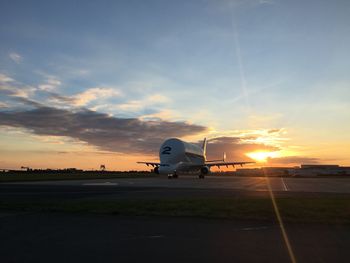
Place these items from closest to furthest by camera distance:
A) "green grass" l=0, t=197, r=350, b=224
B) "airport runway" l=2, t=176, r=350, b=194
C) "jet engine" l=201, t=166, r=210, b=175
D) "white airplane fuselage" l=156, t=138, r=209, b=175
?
"green grass" l=0, t=197, r=350, b=224, "airport runway" l=2, t=176, r=350, b=194, "white airplane fuselage" l=156, t=138, r=209, b=175, "jet engine" l=201, t=166, r=210, b=175

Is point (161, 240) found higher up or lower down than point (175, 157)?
lower down

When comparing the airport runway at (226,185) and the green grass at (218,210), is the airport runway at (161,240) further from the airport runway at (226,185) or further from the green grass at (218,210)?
the airport runway at (226,185)

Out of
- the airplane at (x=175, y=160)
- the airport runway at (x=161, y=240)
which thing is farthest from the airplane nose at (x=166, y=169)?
the airport runway at (x=161, y=240)

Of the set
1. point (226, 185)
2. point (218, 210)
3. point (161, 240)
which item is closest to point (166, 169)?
point (226, 185)

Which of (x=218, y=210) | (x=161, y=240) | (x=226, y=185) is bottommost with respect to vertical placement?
(x=161, y=240)

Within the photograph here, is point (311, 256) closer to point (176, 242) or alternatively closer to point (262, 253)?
point (262, 253)

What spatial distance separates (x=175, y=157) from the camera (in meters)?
72.6

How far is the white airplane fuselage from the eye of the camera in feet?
234

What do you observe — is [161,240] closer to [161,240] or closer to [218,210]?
[161,240]

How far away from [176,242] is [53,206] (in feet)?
31.7

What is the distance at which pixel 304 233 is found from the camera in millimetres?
10703

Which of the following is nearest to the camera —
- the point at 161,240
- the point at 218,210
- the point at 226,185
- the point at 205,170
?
the point at 161,240

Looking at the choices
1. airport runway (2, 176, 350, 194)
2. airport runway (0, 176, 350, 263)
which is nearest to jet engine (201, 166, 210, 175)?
airport runway (2, 176, 350, 194)

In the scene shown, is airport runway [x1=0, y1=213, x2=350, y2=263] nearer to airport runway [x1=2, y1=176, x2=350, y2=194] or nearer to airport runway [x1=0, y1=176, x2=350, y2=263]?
airport runway [x1=0, y1=176, x2=350, y2=263]
